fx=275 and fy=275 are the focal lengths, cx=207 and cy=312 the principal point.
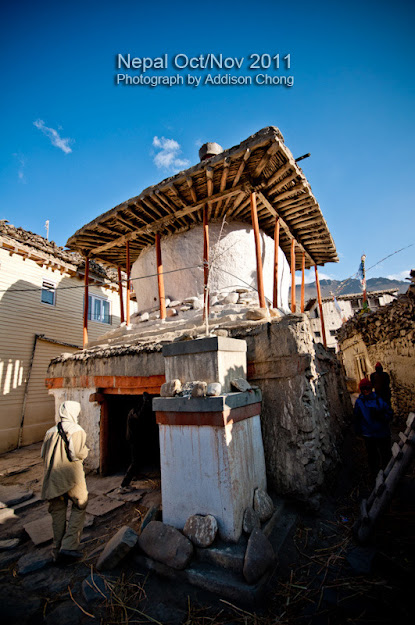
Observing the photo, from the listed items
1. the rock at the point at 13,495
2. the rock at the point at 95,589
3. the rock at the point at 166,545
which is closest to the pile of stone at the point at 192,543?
the rock at the point at 166,545

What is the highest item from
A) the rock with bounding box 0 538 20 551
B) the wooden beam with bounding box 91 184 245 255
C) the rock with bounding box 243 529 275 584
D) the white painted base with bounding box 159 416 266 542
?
the wooden beam with bounding box 91 184 245 255

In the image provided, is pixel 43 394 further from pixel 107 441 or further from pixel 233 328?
pixel 233 328

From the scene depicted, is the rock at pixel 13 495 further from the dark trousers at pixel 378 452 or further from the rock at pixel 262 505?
the dark trousers at pixel 378 452

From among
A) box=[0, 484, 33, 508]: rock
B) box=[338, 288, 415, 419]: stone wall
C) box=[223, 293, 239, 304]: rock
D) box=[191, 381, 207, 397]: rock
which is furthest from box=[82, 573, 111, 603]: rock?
box=[338, 288, 415, 419]: stone wall

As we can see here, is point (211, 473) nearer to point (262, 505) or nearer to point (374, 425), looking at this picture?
point (262, 505)

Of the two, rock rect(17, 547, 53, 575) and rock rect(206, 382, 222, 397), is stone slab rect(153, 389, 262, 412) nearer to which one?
rock rect(206, 382, 222, 397)

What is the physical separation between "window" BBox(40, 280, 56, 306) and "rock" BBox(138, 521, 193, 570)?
11390 mm

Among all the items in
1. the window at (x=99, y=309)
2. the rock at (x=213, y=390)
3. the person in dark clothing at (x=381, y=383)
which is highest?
the window at (x=99, y=309)

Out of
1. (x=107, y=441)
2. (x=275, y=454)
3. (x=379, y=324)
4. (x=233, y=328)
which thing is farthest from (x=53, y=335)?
(x=379, y=324)

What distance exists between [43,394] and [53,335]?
256 cm

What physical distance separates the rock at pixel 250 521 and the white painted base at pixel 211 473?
0.19ft

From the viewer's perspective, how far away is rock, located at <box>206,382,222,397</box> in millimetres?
2945

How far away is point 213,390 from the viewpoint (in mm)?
2959

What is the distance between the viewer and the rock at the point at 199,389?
298 centimetres
